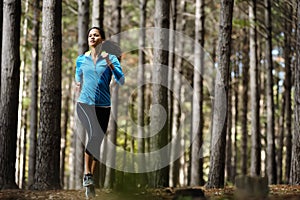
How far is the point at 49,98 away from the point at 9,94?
0.98 metres

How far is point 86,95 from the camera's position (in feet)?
22.9


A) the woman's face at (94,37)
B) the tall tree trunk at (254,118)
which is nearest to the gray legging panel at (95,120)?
the woman's face at (94,37)

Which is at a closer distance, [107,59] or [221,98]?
[107,59]

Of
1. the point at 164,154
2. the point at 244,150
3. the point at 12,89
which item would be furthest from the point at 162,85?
the point at 244,150

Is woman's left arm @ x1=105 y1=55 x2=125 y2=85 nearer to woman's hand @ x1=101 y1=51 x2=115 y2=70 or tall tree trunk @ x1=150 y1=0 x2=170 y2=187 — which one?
woman's hand @ x1=101 y1=51 x2=115 y2=70

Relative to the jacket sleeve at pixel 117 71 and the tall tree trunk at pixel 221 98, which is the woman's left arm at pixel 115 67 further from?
the tall tree trunk at pixel 221 98

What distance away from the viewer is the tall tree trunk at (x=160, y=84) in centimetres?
1003

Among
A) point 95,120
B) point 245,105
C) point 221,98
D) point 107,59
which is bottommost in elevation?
point 95,120

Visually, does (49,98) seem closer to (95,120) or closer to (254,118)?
(95,120)

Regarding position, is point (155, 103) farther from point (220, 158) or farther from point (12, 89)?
point (12, 89)

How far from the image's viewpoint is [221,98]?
29.8 ft

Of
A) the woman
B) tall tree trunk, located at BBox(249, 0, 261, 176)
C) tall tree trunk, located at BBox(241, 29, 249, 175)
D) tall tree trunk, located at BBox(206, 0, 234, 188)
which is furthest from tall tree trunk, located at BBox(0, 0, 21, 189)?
tall tree trunk, located at BBox(241, 29, 249, 175)

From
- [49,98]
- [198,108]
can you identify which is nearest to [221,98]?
[49,98]

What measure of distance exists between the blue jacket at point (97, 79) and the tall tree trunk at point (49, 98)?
1.49 m
